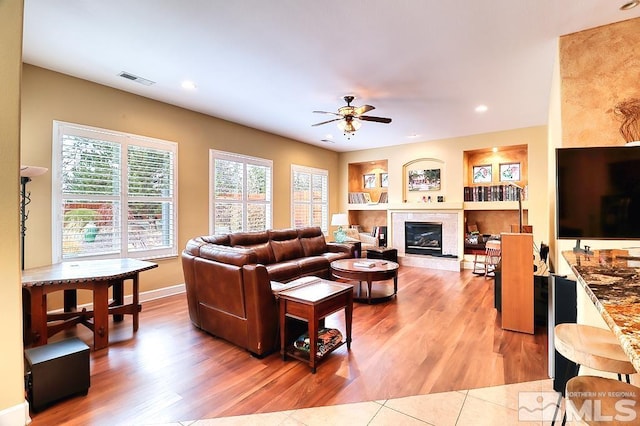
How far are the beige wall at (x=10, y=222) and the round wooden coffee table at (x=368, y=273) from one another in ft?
10.6

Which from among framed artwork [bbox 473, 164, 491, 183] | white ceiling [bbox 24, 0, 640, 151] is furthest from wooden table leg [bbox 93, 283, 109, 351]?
framed artwork [bbox 473, 164, 491, 183]

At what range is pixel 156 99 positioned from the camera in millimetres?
4402

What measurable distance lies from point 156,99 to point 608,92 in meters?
5.26

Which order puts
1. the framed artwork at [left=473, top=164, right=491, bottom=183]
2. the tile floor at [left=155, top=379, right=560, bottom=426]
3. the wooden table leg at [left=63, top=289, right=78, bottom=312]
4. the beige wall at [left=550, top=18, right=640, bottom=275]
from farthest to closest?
the framed artwork at [left=473, top=164, right=491, bottom=183] → the wooden table leg at [left=63, top=289, right=78, bottom=312] → the beige wall at [left=550, top=18, right=640, bottom=275] → the tile floor at [left=155, top=379, right=560, bottom=426]

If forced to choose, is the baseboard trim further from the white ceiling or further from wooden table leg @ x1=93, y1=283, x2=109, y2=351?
the white ceiling

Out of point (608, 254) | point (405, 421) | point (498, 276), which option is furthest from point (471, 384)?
point (498, 276)

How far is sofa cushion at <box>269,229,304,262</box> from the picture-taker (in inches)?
195

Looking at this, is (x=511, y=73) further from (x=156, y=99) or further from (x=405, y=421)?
(x=156, y=99)

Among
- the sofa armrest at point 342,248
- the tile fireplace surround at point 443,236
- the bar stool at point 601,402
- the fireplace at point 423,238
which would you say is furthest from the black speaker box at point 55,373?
the fireplace at point 423,238

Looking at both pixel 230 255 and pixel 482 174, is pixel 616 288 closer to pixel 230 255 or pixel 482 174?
pixel 230 255

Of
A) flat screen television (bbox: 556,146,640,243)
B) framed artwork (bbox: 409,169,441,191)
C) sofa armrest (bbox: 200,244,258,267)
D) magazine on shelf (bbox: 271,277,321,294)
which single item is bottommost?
magazine on shelf (bbox: 271,277,321,294)

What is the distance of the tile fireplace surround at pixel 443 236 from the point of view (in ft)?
21.2

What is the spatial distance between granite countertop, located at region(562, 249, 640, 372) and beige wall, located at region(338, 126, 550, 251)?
4.56 m

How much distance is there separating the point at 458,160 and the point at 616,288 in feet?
19.7
